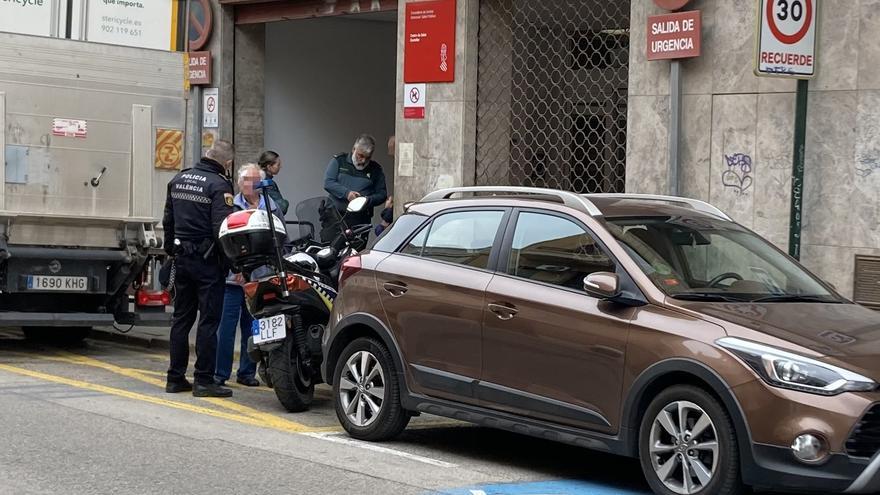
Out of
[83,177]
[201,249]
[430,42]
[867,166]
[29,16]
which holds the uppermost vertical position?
[29,16]

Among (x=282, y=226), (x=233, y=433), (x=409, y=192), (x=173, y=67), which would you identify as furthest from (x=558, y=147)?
(x=233, y=433)

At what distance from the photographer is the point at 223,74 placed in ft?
63.6

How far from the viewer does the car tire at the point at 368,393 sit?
29.1 ft

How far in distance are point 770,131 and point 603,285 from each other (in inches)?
209

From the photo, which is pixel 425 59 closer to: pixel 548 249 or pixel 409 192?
pixel 409 192

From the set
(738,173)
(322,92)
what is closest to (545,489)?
(738,173)

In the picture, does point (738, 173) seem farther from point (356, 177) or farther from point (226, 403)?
point (226, 403)

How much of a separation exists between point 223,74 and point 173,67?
5.50 metres

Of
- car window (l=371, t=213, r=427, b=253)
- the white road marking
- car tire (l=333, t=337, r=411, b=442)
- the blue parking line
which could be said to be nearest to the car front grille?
the blue parking line

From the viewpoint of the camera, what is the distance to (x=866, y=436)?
6695mm

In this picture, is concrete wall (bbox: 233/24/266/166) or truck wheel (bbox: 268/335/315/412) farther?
concrete wall (bbox: 233/24/266/166)

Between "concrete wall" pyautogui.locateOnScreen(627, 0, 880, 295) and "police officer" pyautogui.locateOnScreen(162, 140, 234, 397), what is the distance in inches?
172

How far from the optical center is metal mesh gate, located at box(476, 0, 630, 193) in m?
14.7

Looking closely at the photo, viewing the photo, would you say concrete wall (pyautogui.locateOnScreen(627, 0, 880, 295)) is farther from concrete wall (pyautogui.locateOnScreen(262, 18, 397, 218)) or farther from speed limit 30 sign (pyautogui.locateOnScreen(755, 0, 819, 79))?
concrete wall (pyautogui.locateOnScreen(262, 18, 397, 218))
